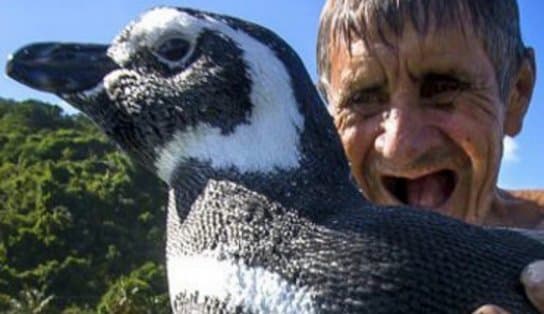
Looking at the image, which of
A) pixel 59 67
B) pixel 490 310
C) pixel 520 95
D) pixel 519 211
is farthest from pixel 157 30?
pixel 519 211

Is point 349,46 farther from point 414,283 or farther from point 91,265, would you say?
point 91,265

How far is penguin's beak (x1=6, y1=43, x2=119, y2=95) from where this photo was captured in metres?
1.22

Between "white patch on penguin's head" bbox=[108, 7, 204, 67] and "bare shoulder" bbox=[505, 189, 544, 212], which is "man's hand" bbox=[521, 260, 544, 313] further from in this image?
"bare shoulder" bbox=[505, 189, 544, 212]

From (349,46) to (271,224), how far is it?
2.26 feet

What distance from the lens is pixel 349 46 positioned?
5.45 feet

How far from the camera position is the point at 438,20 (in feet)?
5.23

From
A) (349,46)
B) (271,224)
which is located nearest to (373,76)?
(349,46)

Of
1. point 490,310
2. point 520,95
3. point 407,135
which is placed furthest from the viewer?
point 520,95

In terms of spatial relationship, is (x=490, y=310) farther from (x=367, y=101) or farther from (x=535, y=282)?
(x=367, y=101)

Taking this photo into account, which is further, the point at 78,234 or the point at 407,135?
the point at 78,234

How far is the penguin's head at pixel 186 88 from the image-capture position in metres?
1.12

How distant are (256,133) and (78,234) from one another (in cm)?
1966

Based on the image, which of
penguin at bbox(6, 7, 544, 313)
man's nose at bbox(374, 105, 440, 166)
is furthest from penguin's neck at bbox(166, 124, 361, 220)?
man's nose at bbox(374, 105, 440, 166)

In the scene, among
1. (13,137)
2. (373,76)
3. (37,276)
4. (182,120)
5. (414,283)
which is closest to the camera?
(414,283)
